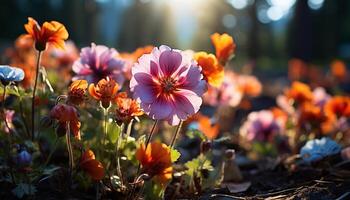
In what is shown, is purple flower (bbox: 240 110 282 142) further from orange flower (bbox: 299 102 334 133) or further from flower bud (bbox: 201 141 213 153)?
flower bud (bbox: 201 141 213 153)

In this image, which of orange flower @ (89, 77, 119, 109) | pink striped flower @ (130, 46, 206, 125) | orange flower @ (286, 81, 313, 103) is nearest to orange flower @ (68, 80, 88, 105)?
orange flower @ (89, 77, 119, 109)

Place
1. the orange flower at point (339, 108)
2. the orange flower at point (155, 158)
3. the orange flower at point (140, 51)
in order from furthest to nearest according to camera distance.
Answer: the orange flower at point (339, 108) < the orange flower at point (140, 51) < the orange flower at point (155, 158)

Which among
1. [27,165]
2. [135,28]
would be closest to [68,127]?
[27,165]

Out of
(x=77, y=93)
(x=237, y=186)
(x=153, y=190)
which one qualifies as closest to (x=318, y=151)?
(x=237, y=186)

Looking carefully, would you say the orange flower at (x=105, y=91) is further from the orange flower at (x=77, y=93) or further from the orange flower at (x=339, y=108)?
the orange flower at (x=339, y=108)

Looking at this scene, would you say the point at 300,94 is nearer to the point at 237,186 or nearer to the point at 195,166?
the point at 237,186

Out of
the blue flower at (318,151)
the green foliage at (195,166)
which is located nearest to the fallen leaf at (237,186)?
the green foliage at (195,166)
